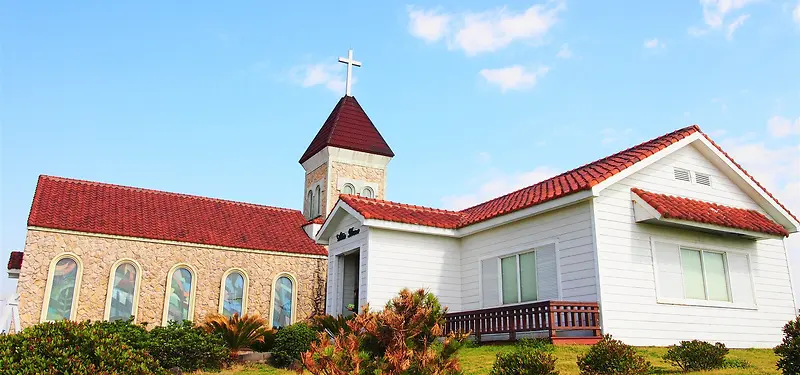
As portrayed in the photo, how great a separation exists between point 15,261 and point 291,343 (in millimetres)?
15368

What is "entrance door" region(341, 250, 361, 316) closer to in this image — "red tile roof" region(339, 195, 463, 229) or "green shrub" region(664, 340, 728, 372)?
"red tile roof" region(339, 195, 463, 229)

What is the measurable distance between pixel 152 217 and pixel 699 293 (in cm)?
1983

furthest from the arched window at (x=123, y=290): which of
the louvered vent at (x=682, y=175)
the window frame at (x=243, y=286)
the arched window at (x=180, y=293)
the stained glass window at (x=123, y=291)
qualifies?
the louvered vent at (x=682, y=175)

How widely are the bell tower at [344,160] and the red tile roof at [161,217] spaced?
355 cm

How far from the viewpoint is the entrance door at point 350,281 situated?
784 inches

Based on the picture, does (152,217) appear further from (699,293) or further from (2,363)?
(699,293)

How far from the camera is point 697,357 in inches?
440

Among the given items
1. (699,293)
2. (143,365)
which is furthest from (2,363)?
(699,293)

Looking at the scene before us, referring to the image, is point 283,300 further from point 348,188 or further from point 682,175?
point 682,175

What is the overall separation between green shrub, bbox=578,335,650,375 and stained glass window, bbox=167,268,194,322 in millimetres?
18080

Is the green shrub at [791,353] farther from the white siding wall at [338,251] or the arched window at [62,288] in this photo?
the arched window at [62,288]

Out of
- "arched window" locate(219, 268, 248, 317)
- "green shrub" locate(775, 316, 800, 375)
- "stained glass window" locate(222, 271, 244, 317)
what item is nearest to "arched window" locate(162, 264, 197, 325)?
"arched window" locate(219, 268, 248, 317)

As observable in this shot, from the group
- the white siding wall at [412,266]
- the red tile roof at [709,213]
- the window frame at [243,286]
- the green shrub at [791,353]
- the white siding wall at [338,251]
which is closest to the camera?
the green shrub at [791,353]

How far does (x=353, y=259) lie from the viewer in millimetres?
20375
